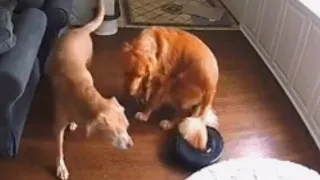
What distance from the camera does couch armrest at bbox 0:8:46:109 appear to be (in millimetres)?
1639

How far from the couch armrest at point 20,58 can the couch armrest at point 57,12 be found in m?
0.17

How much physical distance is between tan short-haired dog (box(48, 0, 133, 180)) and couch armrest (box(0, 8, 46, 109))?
13cm

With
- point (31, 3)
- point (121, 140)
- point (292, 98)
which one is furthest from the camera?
point (292, 98)

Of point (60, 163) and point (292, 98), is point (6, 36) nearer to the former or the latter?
point (60, 163)

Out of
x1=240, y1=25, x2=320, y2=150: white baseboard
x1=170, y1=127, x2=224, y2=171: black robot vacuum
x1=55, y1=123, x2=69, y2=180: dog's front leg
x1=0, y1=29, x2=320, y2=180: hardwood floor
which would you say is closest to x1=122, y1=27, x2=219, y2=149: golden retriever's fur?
x1=170, y1=127, x2=224, y2=171: black robot vacuum

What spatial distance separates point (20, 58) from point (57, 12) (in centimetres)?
58

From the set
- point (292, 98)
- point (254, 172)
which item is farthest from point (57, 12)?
point (292, 98)

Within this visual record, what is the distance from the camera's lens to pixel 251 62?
118 inches

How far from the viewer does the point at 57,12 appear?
7.32 feet

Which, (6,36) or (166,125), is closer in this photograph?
(6,36)

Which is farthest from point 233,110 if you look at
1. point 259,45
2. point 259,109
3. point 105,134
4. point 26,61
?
point 26,61

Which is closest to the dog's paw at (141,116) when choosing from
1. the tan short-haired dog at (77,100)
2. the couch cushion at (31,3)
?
the tan short-haired dog at (77,100)

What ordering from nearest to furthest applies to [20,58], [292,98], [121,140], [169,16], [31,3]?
[121,140]
[20,58]
[31,3]
[292,98]
[169,16]

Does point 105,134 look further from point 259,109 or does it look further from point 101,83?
point 259,109
